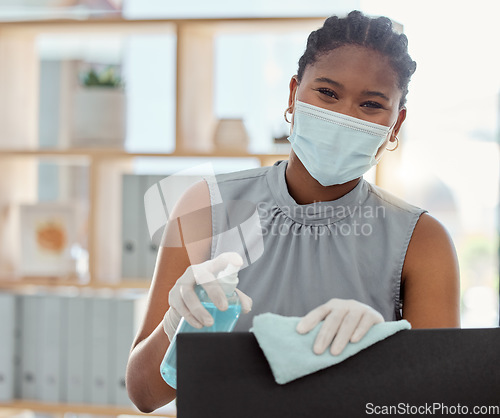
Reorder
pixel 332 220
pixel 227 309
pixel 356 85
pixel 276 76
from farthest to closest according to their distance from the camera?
pixel 276 76 → pixel 332 220 → pixel 356 85 → pixel 227 309

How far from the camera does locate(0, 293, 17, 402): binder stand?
1.96 metres

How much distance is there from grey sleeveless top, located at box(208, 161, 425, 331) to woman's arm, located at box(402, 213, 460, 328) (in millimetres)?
16

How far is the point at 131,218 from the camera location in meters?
1.90

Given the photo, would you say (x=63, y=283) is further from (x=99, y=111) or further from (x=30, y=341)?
(x=99, y=111)

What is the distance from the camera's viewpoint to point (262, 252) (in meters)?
0.92

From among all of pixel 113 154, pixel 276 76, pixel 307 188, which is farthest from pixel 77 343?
pixel 307 188

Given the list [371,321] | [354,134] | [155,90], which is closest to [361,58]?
[354,134]

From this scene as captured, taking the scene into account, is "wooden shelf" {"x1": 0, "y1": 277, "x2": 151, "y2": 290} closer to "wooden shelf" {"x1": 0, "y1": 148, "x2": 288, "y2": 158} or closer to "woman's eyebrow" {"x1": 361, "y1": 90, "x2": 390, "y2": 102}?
"wooden shelf" {"x1": 0, "y1": 148, "x2": 288, "y2": 158}

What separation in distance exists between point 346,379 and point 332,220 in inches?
19.5

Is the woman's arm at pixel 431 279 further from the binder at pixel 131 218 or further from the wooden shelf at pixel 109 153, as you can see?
the binder at pixel 131 218

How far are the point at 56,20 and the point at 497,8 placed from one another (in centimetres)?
160

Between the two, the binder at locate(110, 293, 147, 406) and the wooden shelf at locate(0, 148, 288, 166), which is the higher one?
the wooden shelf at locate(0, 148, 288, 166)

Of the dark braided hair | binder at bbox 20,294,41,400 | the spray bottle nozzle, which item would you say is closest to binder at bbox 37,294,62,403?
binder at bbox 20,294,41,400

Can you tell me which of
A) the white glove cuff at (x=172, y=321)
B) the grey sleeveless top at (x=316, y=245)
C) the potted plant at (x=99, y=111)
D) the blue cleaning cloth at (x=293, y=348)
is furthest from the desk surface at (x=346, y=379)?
the potted plant at (x=99, y=111)
